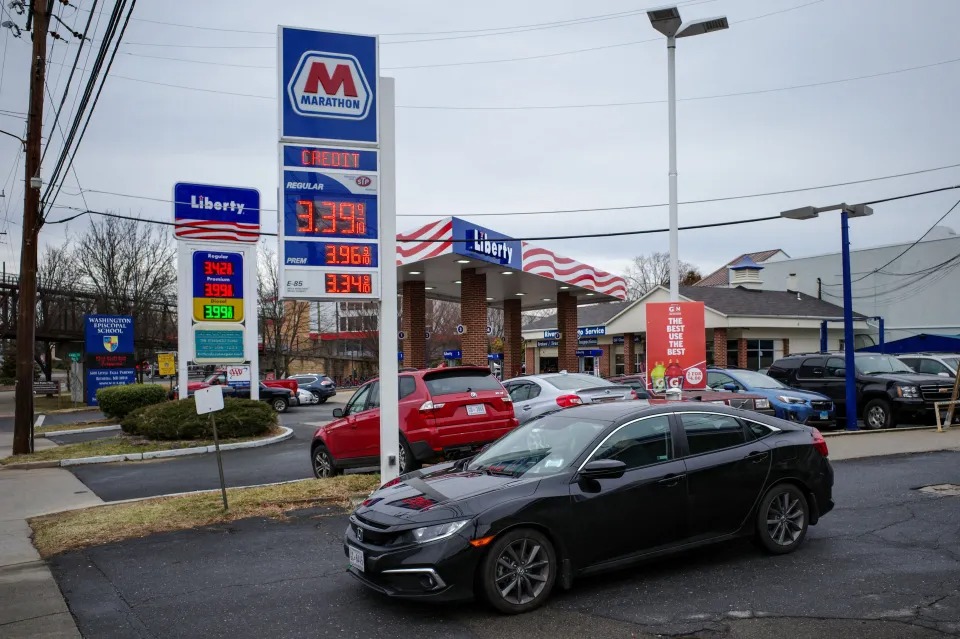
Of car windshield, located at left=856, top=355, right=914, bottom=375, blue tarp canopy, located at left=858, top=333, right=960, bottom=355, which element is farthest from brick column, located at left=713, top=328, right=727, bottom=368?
car windshield, located at left=856, top=355, right=914, bottom=375

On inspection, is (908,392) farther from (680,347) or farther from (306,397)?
(306,397)

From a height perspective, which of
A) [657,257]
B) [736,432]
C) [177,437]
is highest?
[657,257]

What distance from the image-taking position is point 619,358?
1799 inches

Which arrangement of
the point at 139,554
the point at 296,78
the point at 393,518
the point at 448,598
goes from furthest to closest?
the point at 296,78 < the point at 139,554 < the point at 393,518 < the point at 448,598

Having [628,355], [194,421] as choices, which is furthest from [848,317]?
[628,355]

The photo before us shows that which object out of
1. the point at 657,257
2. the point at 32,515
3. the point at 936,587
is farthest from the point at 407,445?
the point at 657,257

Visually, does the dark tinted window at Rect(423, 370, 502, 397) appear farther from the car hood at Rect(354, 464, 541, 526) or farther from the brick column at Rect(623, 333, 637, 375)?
the brick column at Rect(623, 333, 637, 375)

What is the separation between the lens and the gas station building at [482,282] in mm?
22016

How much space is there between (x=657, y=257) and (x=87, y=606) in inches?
3287

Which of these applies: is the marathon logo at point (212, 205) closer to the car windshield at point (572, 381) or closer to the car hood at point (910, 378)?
the car windshield at point (572, 381)

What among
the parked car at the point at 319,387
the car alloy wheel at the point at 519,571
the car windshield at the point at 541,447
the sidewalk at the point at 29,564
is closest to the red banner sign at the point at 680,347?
the car windshield at the point at 541,447

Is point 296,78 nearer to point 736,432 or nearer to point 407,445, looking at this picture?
point 407,445

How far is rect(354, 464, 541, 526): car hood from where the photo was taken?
18.3ft

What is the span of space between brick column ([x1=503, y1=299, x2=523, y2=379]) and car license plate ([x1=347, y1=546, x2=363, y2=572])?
90.3ft
